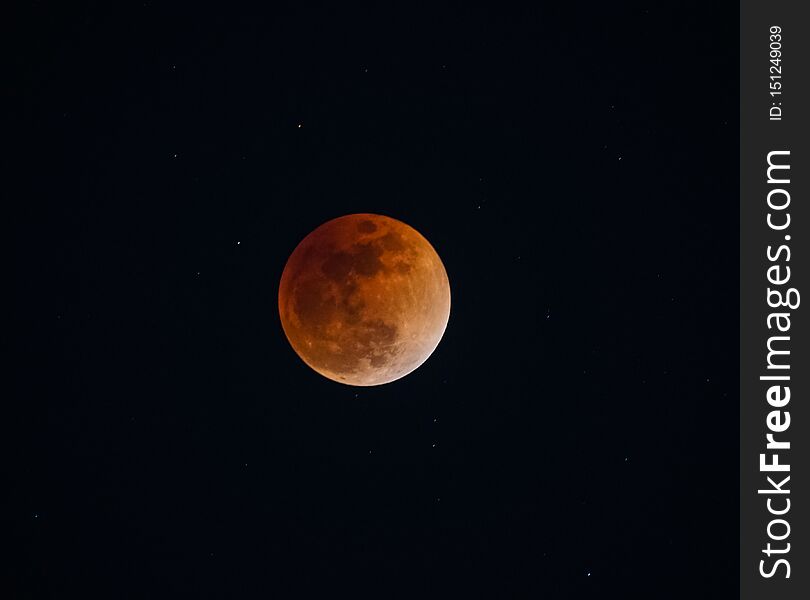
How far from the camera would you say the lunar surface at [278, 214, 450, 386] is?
4.48 meters

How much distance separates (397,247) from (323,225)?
2.47ft

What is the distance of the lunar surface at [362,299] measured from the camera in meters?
4.48

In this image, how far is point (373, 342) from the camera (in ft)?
14.9

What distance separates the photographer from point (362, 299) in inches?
175
